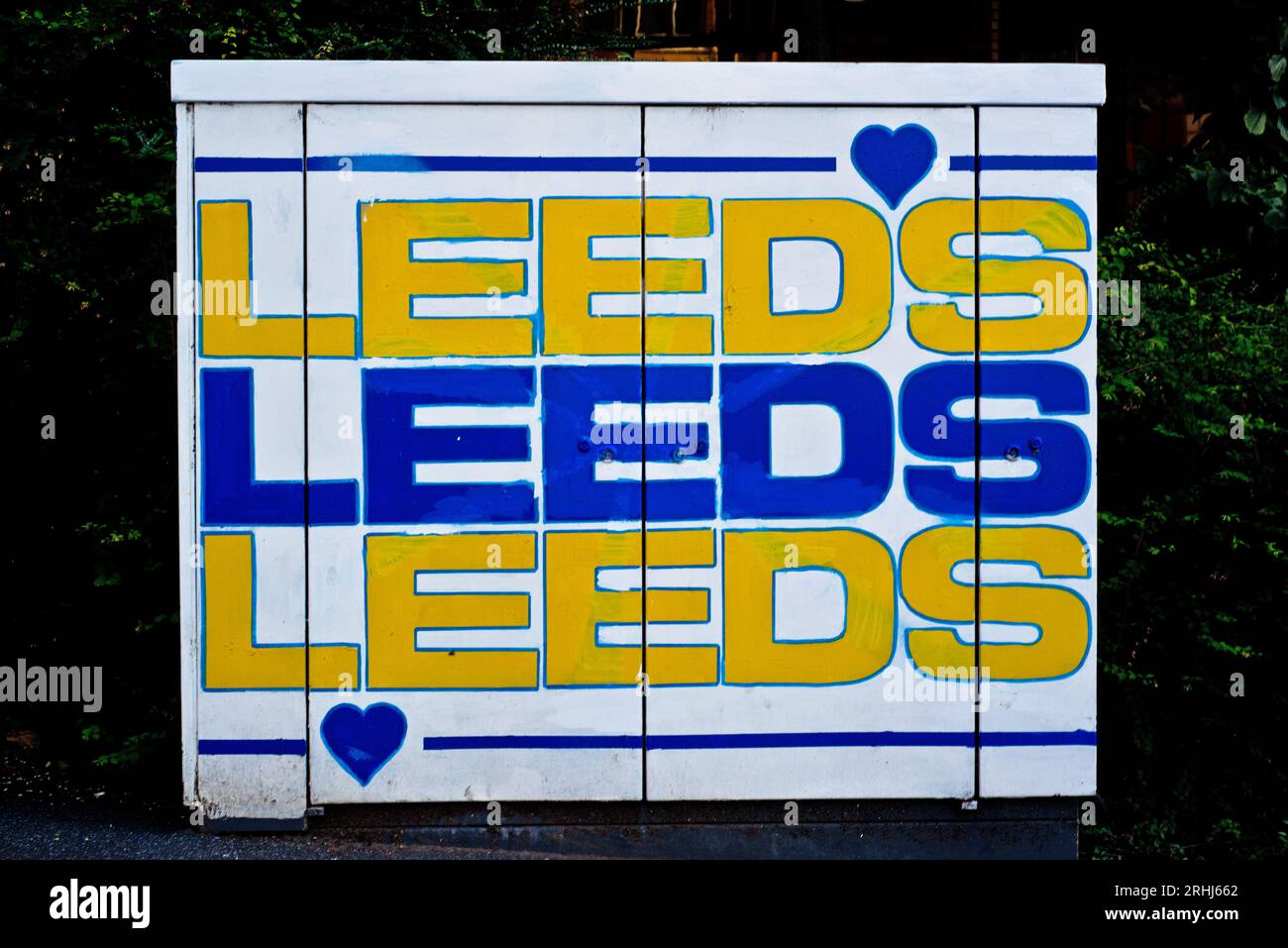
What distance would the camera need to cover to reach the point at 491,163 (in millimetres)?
3963

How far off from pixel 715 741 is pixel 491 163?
2.01m

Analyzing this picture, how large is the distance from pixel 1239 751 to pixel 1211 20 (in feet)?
13.2

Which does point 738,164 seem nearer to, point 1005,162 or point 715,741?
point 1005,162

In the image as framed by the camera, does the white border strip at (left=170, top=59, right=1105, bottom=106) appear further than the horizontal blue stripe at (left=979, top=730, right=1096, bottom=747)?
No

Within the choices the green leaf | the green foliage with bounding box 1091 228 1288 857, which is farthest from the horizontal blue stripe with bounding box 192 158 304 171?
the green leaf

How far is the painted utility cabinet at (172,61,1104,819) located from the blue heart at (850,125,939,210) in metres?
0.01

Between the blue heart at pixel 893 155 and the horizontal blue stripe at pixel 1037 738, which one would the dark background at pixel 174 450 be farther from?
the blue heart at pixel 893 155

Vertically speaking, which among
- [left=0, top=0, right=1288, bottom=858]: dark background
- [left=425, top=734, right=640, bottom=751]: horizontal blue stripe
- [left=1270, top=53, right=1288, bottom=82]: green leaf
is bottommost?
[left=425, top=734, right=640, bottom=751]: horizontal blue stripe

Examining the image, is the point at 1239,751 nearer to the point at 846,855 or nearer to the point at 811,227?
the point at 846,855

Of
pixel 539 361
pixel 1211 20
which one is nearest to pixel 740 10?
pixel 1211 20

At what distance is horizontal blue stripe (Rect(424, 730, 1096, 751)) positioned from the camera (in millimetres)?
4016

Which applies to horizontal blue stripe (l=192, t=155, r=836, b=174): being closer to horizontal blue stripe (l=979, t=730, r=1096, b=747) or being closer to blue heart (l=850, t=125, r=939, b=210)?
blue heart (l=850, t=125, r=939, b=210)

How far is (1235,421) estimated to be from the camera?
4.55m
